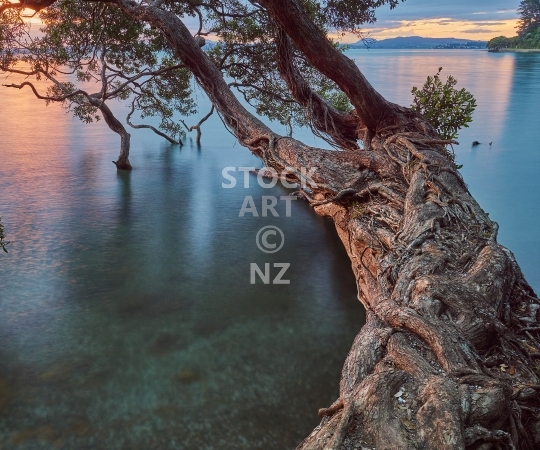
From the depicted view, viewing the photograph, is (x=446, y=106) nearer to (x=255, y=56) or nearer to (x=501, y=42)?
(x=255, y=56)

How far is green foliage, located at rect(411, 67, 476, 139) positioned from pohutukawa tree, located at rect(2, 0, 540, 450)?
31 cm

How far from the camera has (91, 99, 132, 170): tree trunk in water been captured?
31.7 feet

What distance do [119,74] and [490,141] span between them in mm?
8990

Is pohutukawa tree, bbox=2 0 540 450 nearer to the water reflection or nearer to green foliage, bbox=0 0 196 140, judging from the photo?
the water reflection

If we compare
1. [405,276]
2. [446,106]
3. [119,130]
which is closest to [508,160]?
[446,106]

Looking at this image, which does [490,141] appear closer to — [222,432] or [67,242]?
[67,242]

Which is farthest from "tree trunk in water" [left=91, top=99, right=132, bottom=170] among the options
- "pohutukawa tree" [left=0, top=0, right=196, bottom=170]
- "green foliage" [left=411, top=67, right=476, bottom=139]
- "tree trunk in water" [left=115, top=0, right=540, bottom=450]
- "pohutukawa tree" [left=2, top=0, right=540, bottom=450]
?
"green foliage" [left=411, top=67, right=476, bottom=139]

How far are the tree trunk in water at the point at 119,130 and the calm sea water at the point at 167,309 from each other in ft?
0.96

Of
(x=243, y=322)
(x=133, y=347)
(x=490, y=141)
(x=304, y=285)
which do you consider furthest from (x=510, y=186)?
(x=133, y=347)

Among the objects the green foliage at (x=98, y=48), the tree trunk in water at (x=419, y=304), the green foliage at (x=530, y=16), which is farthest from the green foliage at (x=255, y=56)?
the green foliage at (x=530, y=16)

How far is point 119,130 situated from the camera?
10133mm

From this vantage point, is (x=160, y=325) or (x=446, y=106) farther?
(x=446, y=106)

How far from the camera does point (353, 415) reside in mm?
1716

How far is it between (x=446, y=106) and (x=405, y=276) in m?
4.11
